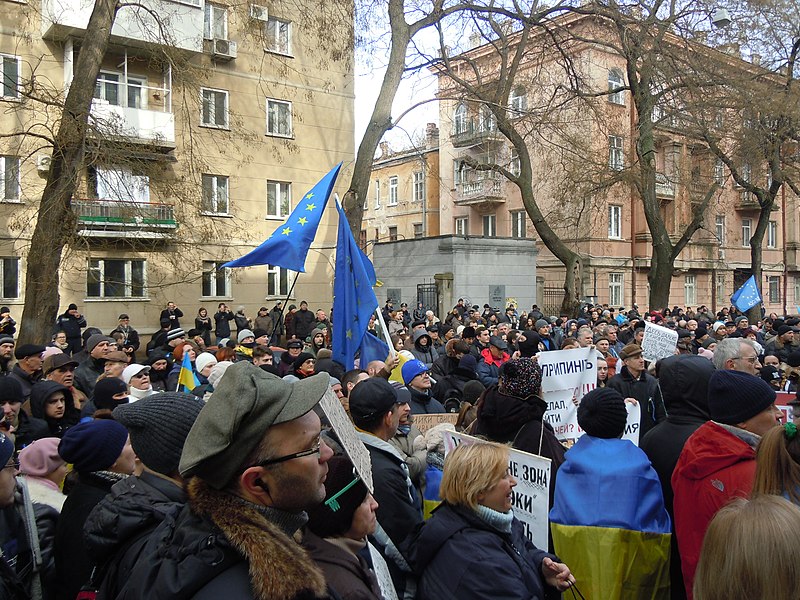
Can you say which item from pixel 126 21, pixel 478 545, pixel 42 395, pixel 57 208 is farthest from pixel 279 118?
pixel 478 545

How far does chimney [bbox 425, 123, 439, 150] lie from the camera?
4366 cm

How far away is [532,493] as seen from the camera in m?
3.52

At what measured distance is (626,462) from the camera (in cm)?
365

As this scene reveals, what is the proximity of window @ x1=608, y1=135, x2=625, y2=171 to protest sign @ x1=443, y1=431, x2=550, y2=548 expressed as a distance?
18.8m

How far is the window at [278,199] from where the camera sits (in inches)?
1025

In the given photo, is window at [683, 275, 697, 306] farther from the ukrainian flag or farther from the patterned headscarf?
the ukrainian flag

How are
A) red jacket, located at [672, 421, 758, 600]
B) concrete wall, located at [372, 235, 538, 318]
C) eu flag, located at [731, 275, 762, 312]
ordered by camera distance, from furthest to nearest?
concrete wall, located at [372, 235, 538, 318]
eu flag, located at [731, 275, 762, 312]
red jacket, located at [672, 421, 758, 600]

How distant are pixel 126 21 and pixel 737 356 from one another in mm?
21277

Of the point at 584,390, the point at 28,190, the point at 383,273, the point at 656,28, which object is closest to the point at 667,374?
the point at 584,390

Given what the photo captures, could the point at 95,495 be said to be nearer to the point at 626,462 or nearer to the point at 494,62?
the point at 626,462

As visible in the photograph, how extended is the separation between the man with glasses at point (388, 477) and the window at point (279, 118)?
2364 cm

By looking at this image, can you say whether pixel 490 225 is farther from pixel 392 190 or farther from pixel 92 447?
pixel 92 447

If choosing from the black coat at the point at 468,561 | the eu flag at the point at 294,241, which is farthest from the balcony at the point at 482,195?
the black coat at the point at 468,561

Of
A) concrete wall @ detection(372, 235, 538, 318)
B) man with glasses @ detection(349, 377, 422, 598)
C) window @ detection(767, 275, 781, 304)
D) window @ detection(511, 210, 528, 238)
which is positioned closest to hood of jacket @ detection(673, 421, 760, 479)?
man with glasses @ detection(349, 377, 422, 598)
